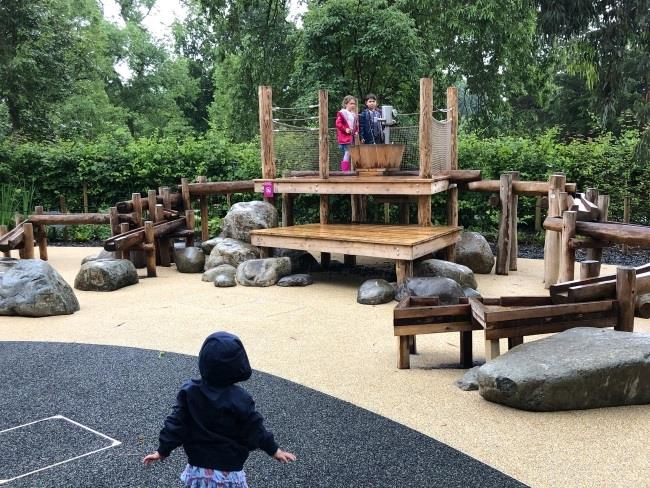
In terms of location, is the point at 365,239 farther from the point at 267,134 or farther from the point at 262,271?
the point at 267,134

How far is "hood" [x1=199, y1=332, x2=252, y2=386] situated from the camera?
2416mm

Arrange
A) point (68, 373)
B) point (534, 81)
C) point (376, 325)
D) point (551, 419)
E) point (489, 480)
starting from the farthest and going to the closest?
point (534, 81) < point (376, 325) < point (68, 373) < point (551, 419) < point (489, 480)

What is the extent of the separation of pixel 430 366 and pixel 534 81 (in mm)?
16029

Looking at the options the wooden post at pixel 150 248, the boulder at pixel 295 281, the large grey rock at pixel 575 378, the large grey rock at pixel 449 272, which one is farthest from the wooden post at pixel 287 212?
the large grey rock at pixel 575 378

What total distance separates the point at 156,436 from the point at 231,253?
6166mm

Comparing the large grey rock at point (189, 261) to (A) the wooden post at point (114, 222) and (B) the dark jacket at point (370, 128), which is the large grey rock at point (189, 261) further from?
(B) the dark jacket at point (370, 128)

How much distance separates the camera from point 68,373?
5.09m

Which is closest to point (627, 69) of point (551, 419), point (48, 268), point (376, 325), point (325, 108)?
point (325, 108)

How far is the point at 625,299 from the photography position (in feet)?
16.4

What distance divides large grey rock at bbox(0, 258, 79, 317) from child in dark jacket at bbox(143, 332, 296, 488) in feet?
17.3

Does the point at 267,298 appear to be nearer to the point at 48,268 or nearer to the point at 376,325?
the point at 376,325

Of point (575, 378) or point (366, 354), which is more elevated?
point (575, 378)

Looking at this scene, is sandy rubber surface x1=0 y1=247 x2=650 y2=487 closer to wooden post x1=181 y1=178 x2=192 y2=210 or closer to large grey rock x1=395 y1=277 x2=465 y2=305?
large grey rock x1=395 y1=277 x2=465 y2=305

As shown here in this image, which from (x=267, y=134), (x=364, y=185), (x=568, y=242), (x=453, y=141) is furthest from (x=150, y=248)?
(x=568, y=242)
